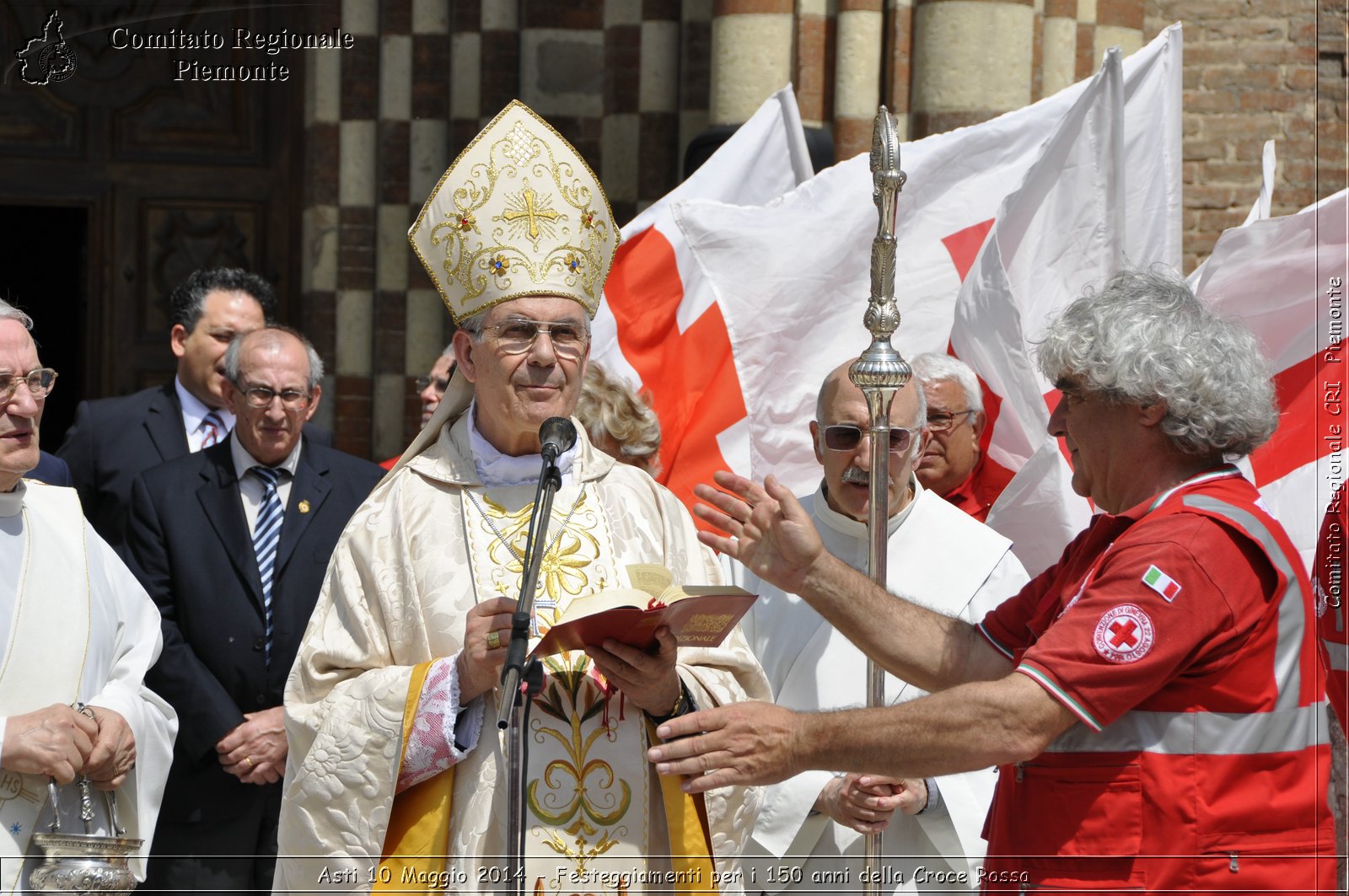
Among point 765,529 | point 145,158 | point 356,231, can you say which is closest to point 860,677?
point 765,529

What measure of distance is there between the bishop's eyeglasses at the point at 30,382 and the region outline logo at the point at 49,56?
4.01m

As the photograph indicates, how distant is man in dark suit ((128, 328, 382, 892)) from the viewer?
13.8 feet

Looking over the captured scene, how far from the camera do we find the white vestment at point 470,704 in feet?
9.96

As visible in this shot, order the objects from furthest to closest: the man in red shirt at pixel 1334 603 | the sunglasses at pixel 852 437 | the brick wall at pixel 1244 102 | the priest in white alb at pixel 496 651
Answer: the brick wall at pixel 1244 102 < the sunglasses at pixel 852 437 < the priest in white alb at pixel 496 651 < the man in red shirt at pixel 1334 603

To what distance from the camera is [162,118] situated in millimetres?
7223

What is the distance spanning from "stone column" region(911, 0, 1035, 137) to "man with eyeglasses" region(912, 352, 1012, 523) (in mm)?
1467

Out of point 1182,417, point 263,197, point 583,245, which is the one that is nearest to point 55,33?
point 263,197

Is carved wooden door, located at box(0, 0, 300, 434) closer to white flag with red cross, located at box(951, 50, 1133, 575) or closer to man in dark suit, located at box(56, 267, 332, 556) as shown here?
man in dark suit, located at box(56, 267, 332, 556)

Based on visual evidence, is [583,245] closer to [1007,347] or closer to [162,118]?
[1007,347]

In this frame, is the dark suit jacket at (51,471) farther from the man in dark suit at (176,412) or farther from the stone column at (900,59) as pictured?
the stone column at (900,59)

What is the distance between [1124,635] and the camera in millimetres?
2557

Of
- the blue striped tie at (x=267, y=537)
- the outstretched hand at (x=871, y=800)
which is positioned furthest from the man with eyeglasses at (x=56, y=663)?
the outstretched hand at (x=871, y=800)

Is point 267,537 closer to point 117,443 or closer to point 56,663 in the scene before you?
point 117,443

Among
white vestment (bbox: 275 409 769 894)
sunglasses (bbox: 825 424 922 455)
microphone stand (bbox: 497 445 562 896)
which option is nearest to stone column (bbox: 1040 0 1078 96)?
sunglasses (bbox: 825 424 922 455)
